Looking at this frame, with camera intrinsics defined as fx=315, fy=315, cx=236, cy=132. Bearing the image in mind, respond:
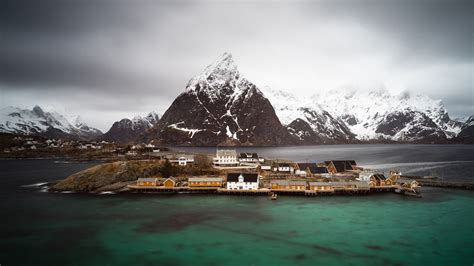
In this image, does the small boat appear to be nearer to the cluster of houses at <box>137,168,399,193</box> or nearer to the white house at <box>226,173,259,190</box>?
the cluster of houses at <box>137,168,399,193</box>

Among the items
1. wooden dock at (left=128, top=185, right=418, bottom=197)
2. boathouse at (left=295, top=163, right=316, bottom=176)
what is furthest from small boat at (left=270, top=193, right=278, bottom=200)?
boathouse at (left=295, top=163, right=316, bottom=176)

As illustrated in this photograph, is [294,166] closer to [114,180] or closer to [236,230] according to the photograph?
[114,180]

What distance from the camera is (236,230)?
40406 millimetres

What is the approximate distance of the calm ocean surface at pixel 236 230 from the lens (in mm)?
32469

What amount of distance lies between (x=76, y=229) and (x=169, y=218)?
40.4 ft

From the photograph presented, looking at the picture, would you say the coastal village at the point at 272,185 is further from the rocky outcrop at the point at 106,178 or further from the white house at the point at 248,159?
the white house at the point at 248,159

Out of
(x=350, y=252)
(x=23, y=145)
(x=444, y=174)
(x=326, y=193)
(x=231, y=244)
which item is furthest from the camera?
(x=23, y=145)

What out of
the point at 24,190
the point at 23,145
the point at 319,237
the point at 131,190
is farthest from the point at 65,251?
the point at 23,145

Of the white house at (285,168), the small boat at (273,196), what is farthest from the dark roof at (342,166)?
the small boat at (273,196)

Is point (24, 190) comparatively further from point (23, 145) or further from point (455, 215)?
point (23, 145)

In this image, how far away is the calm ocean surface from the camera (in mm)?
32469

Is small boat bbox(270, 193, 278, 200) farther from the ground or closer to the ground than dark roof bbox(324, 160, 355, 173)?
closer to the ground

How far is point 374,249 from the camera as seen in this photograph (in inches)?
1341

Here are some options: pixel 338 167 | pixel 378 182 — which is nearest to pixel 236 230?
pixel 378 182
